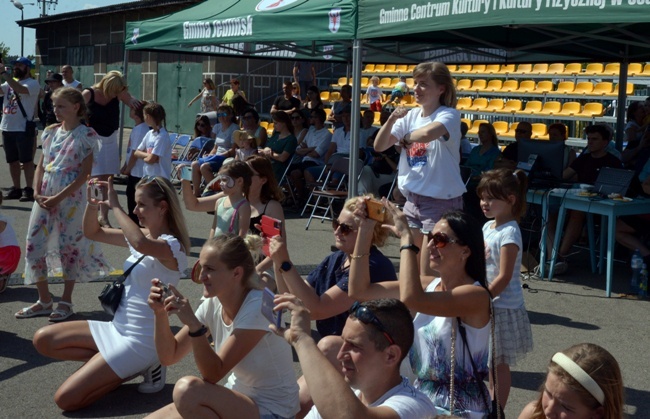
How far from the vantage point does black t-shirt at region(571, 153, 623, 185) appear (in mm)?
9633

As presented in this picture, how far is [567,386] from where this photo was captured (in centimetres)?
269

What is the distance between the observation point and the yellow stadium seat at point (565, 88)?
17.6m

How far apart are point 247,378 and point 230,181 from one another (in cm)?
210

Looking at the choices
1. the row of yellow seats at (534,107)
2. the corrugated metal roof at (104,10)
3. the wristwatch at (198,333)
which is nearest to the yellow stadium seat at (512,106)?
the row of yellow seats at (534,107)

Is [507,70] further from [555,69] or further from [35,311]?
[35,311]

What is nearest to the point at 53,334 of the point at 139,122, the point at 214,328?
the point at 214,328

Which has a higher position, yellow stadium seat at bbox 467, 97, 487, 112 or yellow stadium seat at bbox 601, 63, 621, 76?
yellow stadium seat at bbox 601, 63, 621, 76

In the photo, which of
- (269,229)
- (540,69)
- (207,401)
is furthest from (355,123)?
(540,69)

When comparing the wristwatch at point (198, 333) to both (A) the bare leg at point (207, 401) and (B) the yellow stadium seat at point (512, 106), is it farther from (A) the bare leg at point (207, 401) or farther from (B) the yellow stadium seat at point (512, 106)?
(B) the yellow stadium seat at point (512, 106)

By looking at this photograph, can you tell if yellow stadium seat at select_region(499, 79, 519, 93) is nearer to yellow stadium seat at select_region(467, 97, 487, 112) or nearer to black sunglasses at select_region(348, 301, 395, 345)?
yellow stadium seat at select_region(467, 97, 487, 112)

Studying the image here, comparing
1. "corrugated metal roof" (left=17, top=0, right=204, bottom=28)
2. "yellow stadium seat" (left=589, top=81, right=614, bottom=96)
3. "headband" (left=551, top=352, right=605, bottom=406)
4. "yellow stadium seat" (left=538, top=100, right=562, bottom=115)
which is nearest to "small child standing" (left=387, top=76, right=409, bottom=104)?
"yellow stadium seat" (left=538, top=100, right=562, bottom=115)

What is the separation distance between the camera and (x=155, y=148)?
9602 mm

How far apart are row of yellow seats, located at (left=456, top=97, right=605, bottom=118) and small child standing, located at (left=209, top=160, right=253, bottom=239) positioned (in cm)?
1109

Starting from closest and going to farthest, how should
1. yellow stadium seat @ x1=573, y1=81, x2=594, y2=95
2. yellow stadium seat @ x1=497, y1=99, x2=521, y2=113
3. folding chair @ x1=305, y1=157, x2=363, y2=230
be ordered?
folding chair @ x1=305, y1=157, x2=363, y2=230
yellow stadium seat @ x1=573, y1=81, x2=594, y2=95
yellow stadium seat @ x1=497, y1=99, x2=521, y2=113
